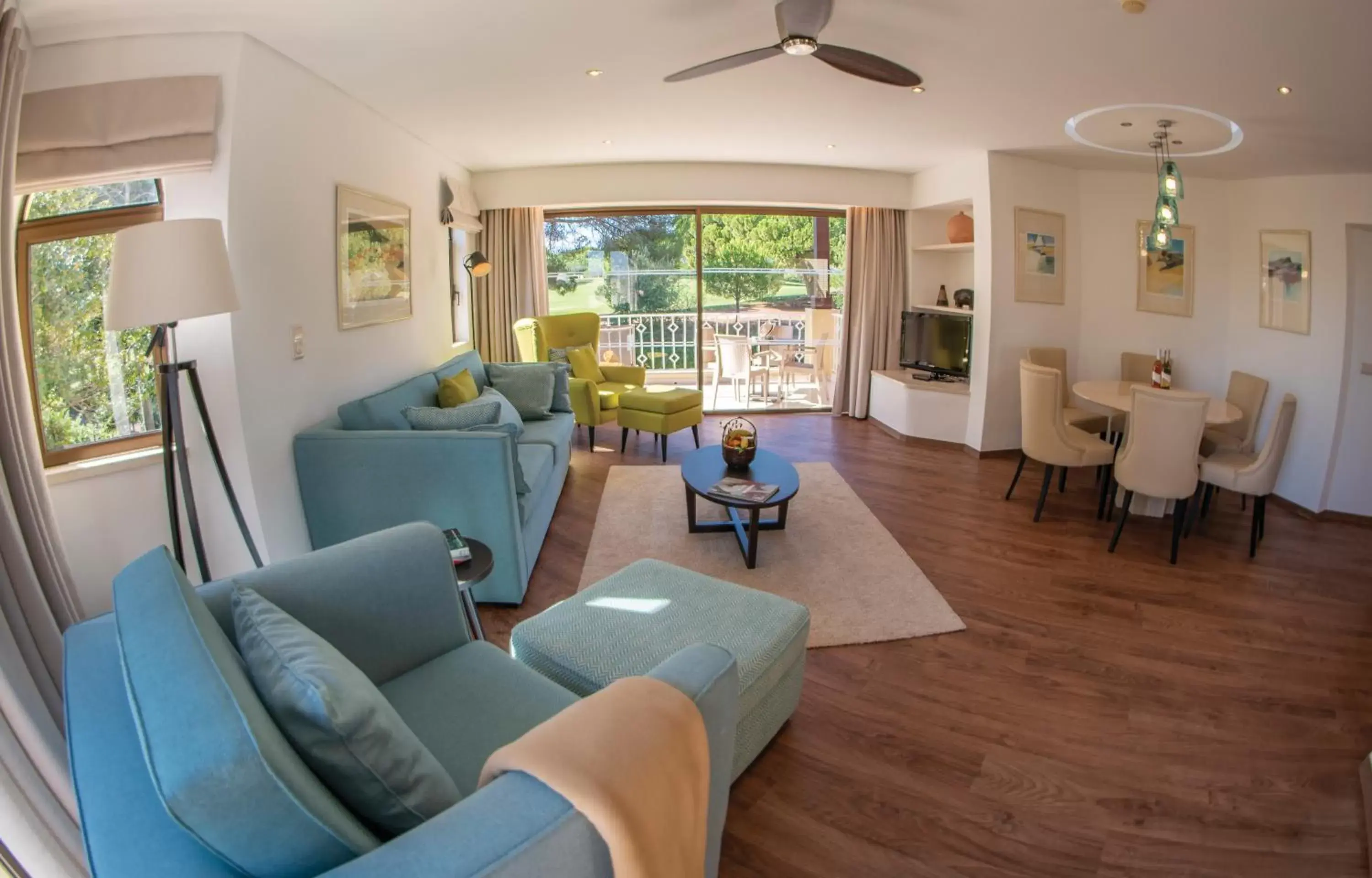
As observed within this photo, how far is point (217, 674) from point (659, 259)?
6.55 meters

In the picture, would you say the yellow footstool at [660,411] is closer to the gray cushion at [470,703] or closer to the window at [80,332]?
the window at [80,332]

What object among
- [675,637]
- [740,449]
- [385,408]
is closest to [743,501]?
[740,449]

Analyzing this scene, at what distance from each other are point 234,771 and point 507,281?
6282 mm

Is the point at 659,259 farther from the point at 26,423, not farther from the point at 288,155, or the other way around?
the point at 26,423

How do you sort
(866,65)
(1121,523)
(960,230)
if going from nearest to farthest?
(866,65) < (1121,523) < (960,230)

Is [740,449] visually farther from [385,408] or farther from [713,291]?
[713,291]

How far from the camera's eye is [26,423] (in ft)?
7.09

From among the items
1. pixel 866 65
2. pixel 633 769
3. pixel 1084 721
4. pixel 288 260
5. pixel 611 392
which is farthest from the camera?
pixel 611 392

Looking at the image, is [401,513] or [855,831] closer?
[855,831]

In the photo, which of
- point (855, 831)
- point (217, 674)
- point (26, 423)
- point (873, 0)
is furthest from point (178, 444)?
point (873, 0)

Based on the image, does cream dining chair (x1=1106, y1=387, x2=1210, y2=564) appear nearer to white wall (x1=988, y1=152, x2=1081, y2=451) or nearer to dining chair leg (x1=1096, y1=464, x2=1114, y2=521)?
dining chair leg (x1=1096, y1=464, x2=1114, y2=521)

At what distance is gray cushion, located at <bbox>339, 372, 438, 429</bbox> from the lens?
135 inches

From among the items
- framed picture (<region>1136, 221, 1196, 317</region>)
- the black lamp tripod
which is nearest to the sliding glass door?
framed picture (<region>1136, 221, 1196, 317</region>)

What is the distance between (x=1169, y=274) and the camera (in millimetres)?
5441
